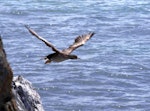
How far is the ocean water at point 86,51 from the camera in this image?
66.7ft

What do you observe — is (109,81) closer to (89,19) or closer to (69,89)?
(69,89)

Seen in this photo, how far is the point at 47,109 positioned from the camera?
18.5 metres

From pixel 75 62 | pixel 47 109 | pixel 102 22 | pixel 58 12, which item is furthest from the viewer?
pixel 58 12

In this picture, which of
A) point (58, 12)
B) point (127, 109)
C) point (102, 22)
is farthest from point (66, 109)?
point (58, 12)

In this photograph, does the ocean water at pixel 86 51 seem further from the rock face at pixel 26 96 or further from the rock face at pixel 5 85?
the rock face at pixel 5 85

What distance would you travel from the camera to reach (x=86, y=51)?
26625 mm

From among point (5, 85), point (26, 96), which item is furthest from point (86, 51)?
point (5, 85)

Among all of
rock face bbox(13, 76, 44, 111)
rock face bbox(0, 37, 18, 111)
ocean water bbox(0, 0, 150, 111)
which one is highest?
rock face bbox(0, 37, 18, 111)

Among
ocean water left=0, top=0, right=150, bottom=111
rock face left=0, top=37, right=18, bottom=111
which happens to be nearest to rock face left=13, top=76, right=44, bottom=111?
rock face left=0, top=37, right=18, bottom=111

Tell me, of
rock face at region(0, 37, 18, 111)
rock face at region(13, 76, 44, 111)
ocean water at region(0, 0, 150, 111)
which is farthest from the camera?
ocean water at region(0, 0, 150, 111)

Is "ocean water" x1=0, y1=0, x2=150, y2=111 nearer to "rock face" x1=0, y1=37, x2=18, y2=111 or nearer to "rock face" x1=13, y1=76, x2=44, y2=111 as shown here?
"rock face" x1=13, y1=76, x2=44, y2=111

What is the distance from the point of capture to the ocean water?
20.3 meters

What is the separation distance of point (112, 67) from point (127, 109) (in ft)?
16.8

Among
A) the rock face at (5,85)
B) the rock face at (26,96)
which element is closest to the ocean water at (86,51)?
the rock face at (26,96)
